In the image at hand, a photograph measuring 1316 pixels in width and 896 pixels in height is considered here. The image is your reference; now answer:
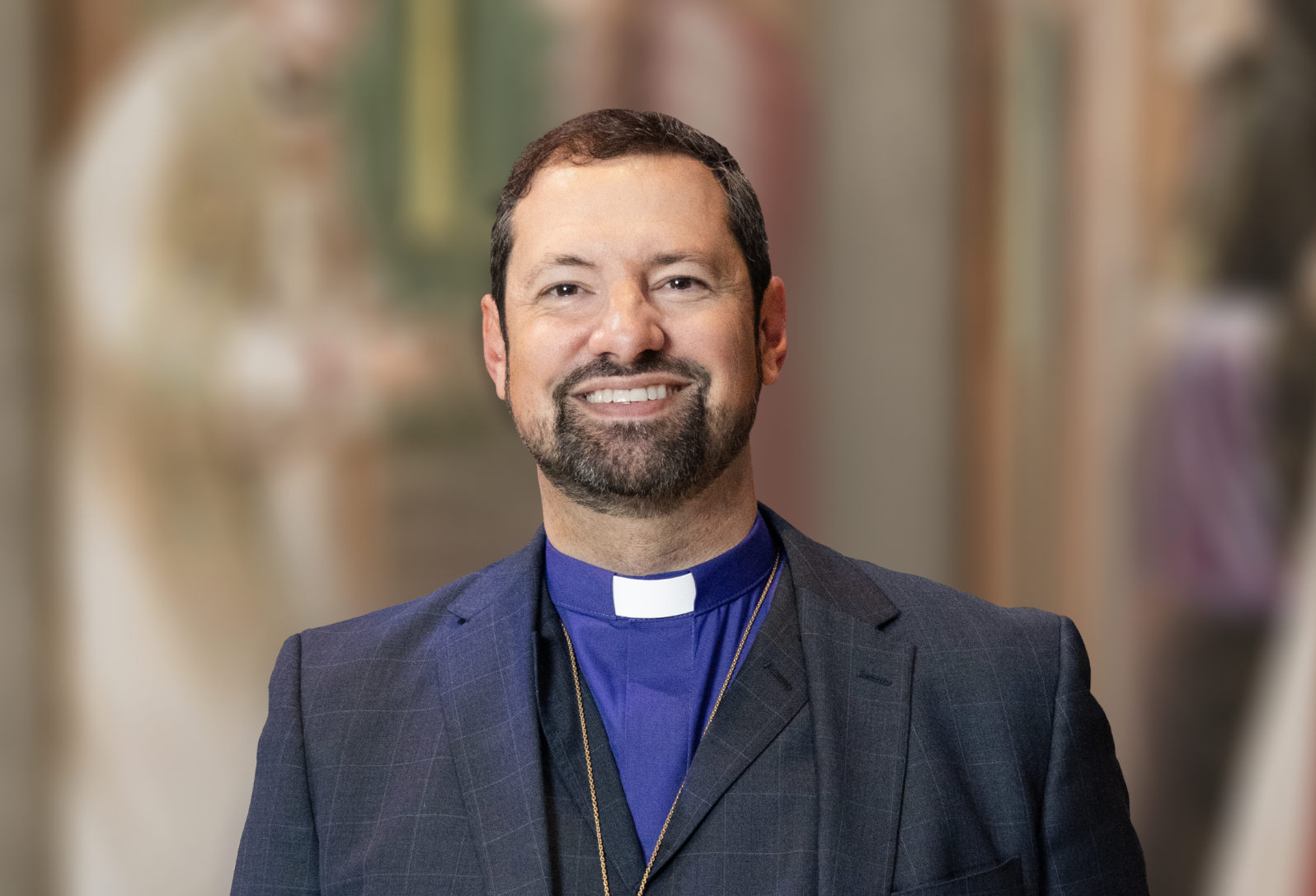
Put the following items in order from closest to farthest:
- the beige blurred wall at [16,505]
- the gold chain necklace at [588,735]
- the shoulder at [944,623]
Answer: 1. the gold chain necklace at [588,735]
2. the shoulder at [944,623]
3. the beige blurred wall at [16,505]

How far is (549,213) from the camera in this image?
2.20 meters

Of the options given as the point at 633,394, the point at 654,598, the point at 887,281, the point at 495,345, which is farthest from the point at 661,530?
the point at 887,281

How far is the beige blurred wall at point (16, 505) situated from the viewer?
438 centimetres

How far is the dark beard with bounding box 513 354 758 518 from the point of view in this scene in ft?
6.95

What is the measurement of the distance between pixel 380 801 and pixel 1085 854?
1.06m

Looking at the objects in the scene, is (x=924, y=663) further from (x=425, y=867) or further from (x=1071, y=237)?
(x=1071, y=237)

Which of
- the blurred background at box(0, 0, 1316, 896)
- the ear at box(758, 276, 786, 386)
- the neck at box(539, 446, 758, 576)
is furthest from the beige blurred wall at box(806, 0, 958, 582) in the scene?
the neck at box(539, 446, 758, 576)

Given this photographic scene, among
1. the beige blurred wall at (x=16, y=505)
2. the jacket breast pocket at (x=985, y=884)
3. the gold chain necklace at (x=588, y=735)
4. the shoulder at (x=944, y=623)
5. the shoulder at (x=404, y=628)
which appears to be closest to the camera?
the jacket breast pocket at (x=985, y=884)

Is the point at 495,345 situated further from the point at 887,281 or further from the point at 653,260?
the point at 887,281

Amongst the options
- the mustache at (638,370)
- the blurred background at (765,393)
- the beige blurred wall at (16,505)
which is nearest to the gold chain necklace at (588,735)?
the mustache at (638,370)

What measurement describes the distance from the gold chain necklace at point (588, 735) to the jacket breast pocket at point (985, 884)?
14.0 inches

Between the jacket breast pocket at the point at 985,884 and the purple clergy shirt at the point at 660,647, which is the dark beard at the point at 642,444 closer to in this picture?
the purple clergy shirt at the point at 660,647

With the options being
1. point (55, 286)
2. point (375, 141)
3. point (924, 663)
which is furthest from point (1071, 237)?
point (55, 286)

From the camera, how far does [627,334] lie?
6.79 feet
